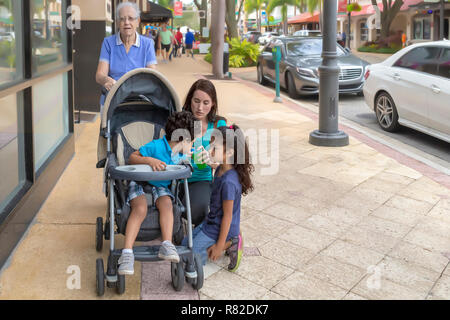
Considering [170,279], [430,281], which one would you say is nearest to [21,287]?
[170,279]

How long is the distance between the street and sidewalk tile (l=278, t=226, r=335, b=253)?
337 cm

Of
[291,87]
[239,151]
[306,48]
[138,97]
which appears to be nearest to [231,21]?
[306,48]

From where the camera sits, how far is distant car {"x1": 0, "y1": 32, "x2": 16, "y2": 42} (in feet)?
13.9

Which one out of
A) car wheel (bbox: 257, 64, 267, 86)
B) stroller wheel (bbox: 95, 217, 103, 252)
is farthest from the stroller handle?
car wheel (bbox: 257, 64, 267, 86)

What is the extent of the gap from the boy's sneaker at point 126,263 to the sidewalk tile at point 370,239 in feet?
6.38

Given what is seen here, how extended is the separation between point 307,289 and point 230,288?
19.9 inches

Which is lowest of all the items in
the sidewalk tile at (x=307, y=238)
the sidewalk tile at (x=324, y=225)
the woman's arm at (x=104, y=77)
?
the sidewalk tile at (x=307, y=238)

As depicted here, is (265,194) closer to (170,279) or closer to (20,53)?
(170,279)

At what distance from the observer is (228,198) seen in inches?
147

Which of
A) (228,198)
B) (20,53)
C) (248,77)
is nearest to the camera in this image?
(228,198)

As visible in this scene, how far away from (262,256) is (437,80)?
16.1 feet

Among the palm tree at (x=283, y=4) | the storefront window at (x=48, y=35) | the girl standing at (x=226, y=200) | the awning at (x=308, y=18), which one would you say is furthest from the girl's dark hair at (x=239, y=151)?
the palm tree at (x=283, y=4)

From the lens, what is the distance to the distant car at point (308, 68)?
13273mm

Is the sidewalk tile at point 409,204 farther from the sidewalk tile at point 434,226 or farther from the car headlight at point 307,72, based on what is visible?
the car headlight at point 307,72
